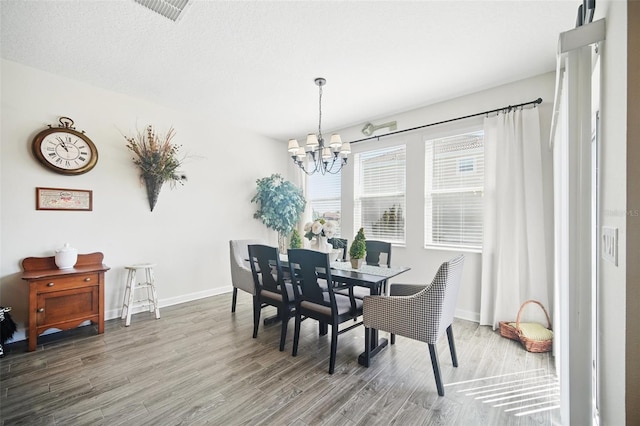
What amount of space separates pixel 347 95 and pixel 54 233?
12.1ft

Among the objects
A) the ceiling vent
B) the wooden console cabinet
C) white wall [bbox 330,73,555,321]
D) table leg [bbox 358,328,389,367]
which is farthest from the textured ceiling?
table leg [bbox 358,328,389,367]

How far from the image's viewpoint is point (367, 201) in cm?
445

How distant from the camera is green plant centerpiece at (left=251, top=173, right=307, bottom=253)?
469cm

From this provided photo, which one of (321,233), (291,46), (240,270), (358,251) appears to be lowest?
(240,270)

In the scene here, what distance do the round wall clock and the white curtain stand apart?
15.1 feet

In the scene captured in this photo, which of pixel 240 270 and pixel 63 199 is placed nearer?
pixel 63 199

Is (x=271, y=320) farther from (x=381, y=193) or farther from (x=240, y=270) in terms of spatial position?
(x=381, y=193)

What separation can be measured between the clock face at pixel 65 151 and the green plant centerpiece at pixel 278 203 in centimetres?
229

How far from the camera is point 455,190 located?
11.5 feet

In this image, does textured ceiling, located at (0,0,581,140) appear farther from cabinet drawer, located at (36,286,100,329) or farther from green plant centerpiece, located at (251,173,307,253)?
cabinet drawer, located at (36,286,100,329)

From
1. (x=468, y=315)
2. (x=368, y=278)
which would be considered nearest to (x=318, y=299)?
(x=368, y=278)

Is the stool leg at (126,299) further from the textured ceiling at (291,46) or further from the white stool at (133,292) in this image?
the textured ceiling at (291,46)

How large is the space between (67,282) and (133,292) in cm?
68

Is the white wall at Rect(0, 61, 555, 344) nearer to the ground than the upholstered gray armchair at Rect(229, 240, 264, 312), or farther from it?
farther from it
